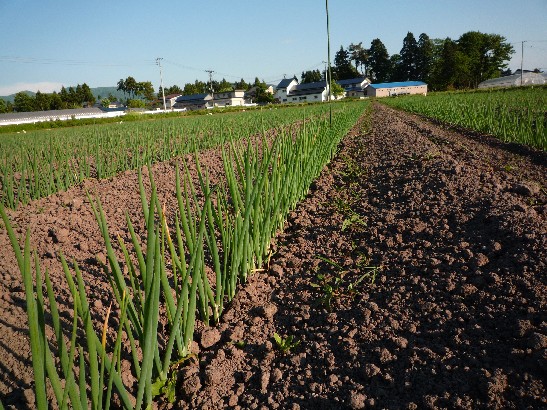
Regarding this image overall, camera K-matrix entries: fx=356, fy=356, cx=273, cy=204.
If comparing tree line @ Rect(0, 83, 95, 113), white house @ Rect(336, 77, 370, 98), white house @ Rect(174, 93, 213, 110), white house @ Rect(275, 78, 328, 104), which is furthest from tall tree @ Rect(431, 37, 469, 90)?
tree line @ Rect(0, 83, 95, 113)

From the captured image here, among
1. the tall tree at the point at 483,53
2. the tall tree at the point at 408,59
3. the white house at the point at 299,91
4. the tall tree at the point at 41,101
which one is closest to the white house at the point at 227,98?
the white house at the point at 299,91

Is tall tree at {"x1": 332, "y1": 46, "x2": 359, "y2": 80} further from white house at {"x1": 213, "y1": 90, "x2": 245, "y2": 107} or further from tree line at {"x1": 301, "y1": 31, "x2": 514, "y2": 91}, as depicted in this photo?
white house at {"x1": 213, "y1": 90, "x2": 245, "y2": 107}

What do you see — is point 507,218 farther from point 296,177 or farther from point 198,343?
point 198,343

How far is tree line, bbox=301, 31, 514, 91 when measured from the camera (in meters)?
44.9

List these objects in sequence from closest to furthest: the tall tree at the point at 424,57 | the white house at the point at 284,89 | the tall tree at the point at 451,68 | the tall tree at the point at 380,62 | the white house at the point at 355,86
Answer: the tall tree at the point at 451,68, the tall tree at the point at 424,57, the white house at the point at 355,86, the white house at the point at 284,89, the tall tree at the point at 380,62

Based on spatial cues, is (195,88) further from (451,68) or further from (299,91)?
(451,68)

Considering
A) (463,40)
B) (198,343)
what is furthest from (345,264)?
(463,40)

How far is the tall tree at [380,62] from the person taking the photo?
64.7m

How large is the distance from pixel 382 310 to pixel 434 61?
6586 cm

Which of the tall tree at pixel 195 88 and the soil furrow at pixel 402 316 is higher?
the tall tree at pixel 195 88

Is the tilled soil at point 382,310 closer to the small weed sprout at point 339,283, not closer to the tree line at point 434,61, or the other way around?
the small weed sprout at point 339,283

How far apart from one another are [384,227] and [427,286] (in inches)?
27.8

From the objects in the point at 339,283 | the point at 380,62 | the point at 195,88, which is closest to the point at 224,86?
the point at 195,88

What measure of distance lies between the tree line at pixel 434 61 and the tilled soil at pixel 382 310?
162 ft
